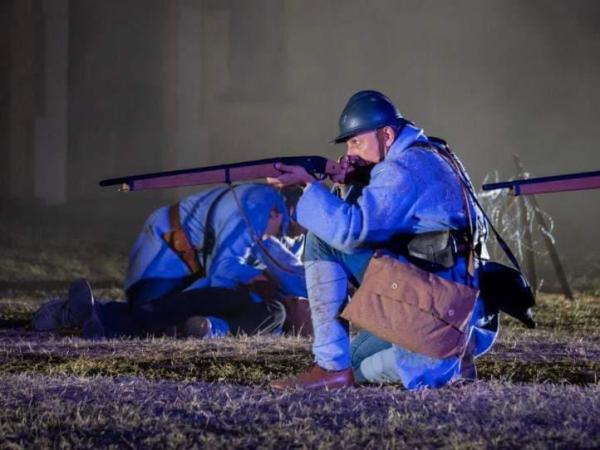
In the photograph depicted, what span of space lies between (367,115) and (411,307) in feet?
3.34

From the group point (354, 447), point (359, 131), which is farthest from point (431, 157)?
point (354, 447)

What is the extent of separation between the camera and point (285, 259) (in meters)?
8.38

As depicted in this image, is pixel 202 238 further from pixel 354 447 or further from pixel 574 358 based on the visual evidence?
pixel 354 447

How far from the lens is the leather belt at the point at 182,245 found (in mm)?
8633

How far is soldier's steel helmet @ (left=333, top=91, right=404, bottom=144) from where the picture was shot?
4.96 meters

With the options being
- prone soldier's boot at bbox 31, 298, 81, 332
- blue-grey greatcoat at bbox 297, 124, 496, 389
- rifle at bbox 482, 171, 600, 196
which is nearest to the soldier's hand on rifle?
blue-grey greatcoat at bbox 297, 124, 496, 389

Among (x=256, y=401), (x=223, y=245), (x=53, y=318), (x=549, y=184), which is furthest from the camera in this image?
(x=53, y=318)

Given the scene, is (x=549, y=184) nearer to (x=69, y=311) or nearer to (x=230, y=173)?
(x=230, y=173)

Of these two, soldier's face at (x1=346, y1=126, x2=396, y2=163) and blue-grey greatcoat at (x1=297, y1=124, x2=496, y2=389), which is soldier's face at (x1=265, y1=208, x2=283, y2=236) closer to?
soldier's face at (x1=346, y1=126, x2=396, y2=163)

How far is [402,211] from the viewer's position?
4699 millimetres

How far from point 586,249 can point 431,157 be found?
19.1 m

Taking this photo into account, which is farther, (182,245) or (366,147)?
(182,245)

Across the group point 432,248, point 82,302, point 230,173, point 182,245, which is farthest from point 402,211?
point 82,302

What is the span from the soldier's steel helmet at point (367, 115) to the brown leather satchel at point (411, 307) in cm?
72
